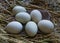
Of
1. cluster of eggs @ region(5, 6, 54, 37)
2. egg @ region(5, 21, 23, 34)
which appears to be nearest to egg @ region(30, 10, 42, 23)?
cluster of eggs @ region(5, 6, 54, 37)

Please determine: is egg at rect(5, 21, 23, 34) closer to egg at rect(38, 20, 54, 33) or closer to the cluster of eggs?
the cluster of eggs

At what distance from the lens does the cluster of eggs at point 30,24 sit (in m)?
0.89

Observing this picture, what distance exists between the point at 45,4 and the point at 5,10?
0.92 ft

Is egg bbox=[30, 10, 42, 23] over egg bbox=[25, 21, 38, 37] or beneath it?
over

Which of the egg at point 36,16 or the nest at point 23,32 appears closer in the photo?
the nest at point 23,32

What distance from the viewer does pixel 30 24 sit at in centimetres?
90

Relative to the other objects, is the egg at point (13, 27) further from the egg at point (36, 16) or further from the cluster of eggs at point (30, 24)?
the egg at point (36, 16)

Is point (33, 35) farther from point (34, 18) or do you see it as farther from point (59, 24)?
point (59, 24)

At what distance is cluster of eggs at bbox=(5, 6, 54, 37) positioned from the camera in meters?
0.89

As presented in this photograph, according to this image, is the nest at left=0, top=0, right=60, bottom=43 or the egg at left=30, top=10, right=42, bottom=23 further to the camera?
the egg at left=30, top=10, right=42, bottom=23

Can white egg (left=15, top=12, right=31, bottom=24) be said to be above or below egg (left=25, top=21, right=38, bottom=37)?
above

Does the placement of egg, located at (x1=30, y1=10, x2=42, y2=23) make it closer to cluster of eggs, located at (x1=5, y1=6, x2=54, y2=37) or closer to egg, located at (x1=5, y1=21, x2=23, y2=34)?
cluster of eggs, located at (x1=5, y1=6, x2=54, y2=37)

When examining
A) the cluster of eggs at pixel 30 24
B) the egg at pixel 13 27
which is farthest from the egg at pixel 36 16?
the egg at pixel 13 27

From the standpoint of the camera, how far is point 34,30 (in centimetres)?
89
